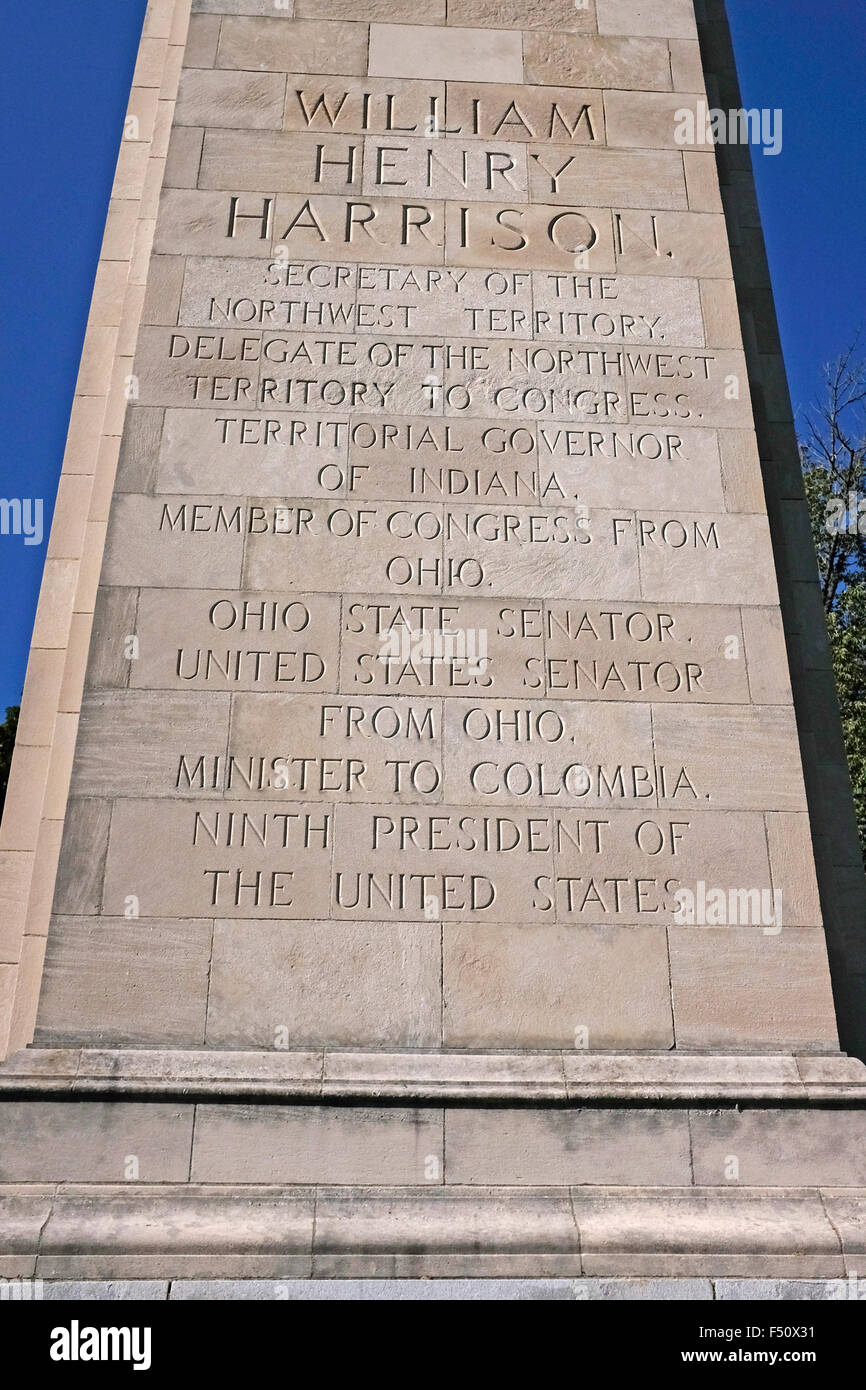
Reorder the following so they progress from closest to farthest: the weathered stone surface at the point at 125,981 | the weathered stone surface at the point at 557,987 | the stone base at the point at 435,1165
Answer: the stone base at the point at 435,1165, the weathered stone surface at the point at 125,981, the weathered stone surface at the point at 557,987

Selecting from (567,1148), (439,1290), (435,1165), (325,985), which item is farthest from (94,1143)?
(567,1148)

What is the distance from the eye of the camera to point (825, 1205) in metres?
7.66

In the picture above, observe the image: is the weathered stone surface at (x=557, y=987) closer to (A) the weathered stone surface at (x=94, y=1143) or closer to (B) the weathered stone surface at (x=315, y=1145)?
(B) the weathered stone surface at (x=315, y=1145)

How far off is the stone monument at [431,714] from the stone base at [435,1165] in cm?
3

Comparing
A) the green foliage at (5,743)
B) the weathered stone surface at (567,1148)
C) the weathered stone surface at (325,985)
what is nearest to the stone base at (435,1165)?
the weathered stone surface at (567,1148)

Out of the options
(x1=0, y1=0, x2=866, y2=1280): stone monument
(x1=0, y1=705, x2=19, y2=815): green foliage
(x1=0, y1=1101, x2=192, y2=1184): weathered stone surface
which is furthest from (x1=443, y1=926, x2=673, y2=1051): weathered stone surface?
(x1=0, y1=705, x2=19, y2=815): green foliage

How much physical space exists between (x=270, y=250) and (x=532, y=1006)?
758cm

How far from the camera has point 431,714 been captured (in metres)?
9.33

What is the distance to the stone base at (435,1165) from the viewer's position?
718cm

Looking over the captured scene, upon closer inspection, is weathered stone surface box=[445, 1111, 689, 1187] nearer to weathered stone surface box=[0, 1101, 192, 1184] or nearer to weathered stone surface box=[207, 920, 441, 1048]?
weathered stone surface box=[207, 920, 441, 1048]

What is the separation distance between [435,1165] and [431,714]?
3460 mm

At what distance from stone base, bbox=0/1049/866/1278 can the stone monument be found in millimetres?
27

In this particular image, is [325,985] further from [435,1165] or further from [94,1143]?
[94,1143]
